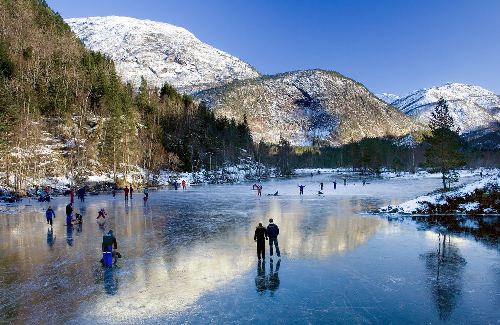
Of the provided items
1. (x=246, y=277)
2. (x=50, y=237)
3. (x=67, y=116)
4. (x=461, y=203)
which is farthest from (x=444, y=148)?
(x=67, y=116)

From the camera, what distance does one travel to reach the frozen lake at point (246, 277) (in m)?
10.2

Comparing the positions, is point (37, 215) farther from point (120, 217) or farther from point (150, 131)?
point (150, 131)

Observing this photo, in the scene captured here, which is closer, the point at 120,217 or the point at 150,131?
the point at 120,217

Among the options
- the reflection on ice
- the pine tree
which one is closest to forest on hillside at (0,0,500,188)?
the pine tree

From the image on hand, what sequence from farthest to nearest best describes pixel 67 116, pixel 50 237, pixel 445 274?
pixel 67 116 → pixel 50 237 → pixel 445 274

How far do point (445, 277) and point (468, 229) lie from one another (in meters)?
12.2

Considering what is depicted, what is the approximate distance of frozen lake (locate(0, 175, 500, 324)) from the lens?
10195 millimetres

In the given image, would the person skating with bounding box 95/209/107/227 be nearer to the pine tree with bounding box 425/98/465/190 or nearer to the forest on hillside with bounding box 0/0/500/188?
the forest on hillside with bounding box 0/0/500/188

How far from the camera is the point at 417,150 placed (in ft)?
571

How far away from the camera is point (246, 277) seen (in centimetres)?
1362

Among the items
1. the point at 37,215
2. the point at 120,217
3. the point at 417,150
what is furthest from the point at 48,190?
the point at 417,150

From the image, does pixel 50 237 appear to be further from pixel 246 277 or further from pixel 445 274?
pixel 445 274

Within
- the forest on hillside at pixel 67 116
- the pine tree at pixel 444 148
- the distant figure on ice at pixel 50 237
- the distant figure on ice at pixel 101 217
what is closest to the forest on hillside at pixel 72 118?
the forest on hillside at pixel 67 116

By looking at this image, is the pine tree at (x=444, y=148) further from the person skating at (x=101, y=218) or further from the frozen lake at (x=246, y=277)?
the person skating at (x=101, y=218)
